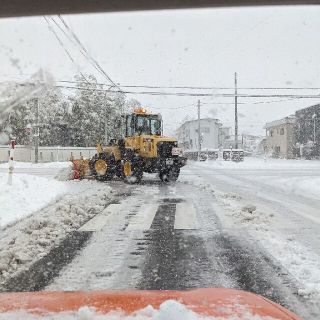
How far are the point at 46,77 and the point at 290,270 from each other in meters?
3.19

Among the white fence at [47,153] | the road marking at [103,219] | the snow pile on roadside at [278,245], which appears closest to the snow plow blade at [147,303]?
the snow pile on roadside at [278,245]

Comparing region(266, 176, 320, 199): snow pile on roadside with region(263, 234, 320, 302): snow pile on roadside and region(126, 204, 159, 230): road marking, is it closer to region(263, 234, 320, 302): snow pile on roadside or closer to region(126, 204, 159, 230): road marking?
region(126, 204, 159, 230): road marking

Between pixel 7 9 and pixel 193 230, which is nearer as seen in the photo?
pixel 7 9

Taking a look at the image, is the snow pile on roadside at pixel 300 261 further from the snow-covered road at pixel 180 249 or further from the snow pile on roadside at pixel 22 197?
the snow pile on roadside at pixel 22 197

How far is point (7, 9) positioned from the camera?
3121mm

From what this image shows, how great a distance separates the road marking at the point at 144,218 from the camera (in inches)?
307

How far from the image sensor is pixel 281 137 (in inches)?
2625

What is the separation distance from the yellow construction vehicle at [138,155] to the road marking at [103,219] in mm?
7730

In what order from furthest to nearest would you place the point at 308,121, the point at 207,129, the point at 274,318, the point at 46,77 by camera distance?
the point at 207,129 < the point at 308,121 < the point at 46,77 < the point at 274,318

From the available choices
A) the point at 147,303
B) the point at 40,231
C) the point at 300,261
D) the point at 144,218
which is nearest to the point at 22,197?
the point at 144,218

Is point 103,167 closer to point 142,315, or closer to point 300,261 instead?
point 300,261

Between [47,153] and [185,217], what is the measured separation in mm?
36635

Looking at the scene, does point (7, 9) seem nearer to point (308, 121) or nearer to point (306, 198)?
point (306, 198)

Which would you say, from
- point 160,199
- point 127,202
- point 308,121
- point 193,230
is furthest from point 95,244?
point 308,121
